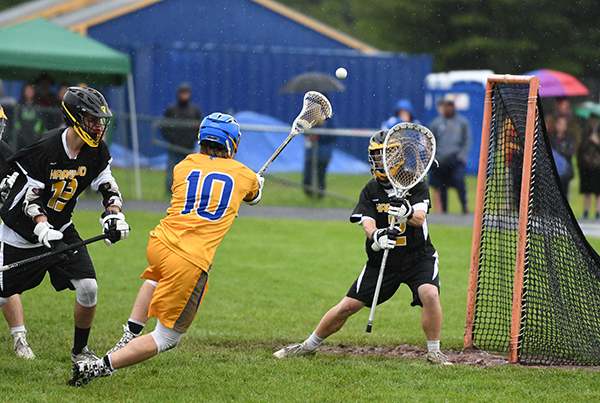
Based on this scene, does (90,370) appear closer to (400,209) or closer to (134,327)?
(134,327)

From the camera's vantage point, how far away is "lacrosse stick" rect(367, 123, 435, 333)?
5129 mm

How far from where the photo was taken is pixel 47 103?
13.2 meters

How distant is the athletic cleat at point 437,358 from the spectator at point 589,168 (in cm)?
916

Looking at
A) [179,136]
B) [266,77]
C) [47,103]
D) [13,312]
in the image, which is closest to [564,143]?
[179,136]

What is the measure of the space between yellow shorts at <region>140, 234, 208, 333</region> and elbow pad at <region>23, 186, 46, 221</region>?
3.13 ft

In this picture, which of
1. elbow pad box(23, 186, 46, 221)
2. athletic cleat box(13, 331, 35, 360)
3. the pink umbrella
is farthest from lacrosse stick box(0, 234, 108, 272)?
the pink umbrella

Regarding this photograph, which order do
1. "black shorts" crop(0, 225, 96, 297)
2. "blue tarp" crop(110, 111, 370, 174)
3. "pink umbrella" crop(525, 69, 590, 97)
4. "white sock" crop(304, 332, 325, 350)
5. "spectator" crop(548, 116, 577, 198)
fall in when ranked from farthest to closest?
"pink umbrella" crop(525, 69, 590, 97) < "blue tarp" crop(110, 111, 370, 174) < "spectator" crop(548, 116, 577, 198) < "white sock" crop(304, 332, 325, 350) < "black shorts" crop(0, 225, 96, 297)

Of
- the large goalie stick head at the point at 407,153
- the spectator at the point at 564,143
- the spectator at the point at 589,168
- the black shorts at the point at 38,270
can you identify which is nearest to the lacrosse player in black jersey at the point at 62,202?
the black shorts at the point at 38,270

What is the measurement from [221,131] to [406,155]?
1398mm

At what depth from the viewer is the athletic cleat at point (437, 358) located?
529 centimetres

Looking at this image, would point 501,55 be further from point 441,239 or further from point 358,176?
point 441,239

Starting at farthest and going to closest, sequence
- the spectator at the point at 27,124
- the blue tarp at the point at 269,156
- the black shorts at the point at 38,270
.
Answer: the blue tarp at the point at 269,156, the spectator at the point at 27,124, the black shorts at the point at 38,270

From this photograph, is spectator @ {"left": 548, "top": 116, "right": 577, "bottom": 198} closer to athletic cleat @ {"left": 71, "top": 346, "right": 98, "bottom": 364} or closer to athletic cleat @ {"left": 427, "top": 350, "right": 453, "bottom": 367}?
athletic cleat @ {"left": 427, "top": 350, "right": 453, "bottom": 367}

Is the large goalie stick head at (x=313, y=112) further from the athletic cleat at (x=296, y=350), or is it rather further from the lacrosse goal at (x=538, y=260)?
the athletic cleat at (x=296, y=350)
